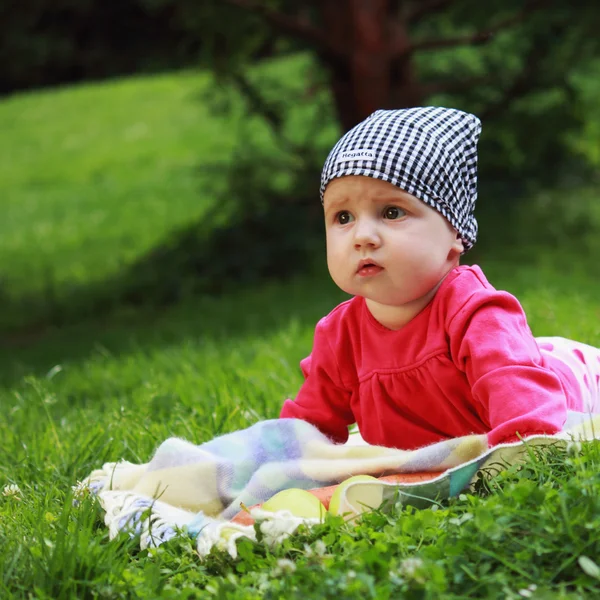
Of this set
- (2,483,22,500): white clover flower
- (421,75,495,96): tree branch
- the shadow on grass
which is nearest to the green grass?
the shadow on grass


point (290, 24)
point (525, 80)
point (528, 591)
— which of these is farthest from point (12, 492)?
point (525, 80)

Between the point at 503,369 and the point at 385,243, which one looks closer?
the point at 503,369

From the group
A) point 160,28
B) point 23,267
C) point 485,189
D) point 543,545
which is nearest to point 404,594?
point 543,545

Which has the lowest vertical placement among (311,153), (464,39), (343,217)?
(311,153)

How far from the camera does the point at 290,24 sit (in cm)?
729

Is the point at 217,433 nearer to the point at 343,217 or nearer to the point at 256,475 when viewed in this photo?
the point at 256,475

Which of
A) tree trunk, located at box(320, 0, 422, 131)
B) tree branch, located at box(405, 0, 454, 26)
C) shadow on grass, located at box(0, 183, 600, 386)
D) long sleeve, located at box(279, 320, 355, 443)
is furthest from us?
tree branch, located at box(405, 0, 454, 26)

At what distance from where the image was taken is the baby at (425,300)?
2.60 metres

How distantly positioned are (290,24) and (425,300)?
193 inches

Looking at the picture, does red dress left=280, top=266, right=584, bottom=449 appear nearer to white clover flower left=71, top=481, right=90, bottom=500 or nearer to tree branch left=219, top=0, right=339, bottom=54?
white clover flower left=71, top=481, right=90, bottom=500

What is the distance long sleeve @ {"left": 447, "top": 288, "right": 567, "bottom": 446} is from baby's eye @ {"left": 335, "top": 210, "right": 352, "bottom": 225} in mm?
398

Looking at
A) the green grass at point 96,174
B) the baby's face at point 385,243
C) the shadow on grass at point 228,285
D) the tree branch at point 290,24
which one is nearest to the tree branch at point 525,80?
the shadow on grass at point 228,285

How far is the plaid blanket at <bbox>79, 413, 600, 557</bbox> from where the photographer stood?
2.48 m

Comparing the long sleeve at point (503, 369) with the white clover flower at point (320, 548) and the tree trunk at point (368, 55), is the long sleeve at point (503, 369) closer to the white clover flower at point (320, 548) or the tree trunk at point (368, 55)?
the white clover flower at point (320, 548)
